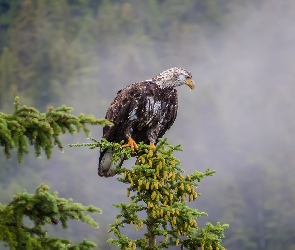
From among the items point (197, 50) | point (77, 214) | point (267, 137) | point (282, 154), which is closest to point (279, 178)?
point (282, 154)

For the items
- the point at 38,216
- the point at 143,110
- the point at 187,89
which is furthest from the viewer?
the point at 187,89

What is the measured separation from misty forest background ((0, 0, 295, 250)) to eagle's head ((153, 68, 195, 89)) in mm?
53225

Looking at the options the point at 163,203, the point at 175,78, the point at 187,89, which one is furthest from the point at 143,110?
the point at 187,89

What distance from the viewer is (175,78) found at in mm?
7320

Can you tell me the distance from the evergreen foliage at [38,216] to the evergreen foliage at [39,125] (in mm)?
268

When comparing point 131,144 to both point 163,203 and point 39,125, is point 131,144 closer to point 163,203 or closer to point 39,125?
point 163,203

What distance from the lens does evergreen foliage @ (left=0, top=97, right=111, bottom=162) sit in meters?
4.20

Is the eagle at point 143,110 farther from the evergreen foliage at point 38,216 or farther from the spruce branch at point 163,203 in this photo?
the evergreen foliage at point 38,216

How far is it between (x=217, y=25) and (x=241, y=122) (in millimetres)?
26413

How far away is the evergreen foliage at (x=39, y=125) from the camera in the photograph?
165 inches

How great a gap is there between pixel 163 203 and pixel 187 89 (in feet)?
255

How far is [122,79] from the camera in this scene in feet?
312

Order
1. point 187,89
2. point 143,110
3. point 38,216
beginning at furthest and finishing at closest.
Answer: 1. point 187,89
2. point 143,110
3. point 38,216

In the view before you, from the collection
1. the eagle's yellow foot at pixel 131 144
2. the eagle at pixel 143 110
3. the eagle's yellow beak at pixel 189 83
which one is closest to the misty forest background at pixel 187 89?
the eagle at pixel 143 110
